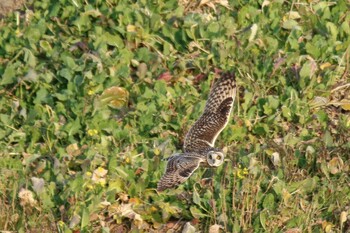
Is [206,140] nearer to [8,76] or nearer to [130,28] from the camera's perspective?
[8,76]

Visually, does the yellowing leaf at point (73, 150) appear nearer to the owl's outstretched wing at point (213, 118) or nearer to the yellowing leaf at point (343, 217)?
the owl's outstretched wing at point (213, 118)

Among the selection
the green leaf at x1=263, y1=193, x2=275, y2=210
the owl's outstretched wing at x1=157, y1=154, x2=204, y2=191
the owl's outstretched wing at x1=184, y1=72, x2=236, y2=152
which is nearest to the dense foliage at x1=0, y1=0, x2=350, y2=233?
the green leaf at x1=263, y1=193, x2=275, y2=210

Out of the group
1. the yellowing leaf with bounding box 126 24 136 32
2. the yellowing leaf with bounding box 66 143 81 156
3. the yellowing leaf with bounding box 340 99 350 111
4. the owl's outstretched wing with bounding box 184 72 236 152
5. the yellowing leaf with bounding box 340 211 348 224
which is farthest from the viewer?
the yellowing leaf with bounding box 126 24 136 32

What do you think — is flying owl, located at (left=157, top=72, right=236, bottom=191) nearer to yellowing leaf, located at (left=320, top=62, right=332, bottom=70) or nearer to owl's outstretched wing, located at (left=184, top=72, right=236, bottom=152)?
owl's outstretched wing, located at (left=184, top=72, right=236, bottom=152)

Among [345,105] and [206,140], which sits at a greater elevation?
[206,140]

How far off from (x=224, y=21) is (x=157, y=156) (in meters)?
1.80

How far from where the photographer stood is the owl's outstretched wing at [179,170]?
7.23 metres

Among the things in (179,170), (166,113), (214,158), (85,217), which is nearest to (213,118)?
(214,158)

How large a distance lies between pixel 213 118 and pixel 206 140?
0.18m

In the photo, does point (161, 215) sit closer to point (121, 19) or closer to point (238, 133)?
point (238, 133)

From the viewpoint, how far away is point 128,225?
8.06m

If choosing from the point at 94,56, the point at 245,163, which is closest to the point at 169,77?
the point at 94,56

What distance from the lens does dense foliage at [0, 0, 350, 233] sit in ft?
26.1

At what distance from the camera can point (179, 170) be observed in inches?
286
